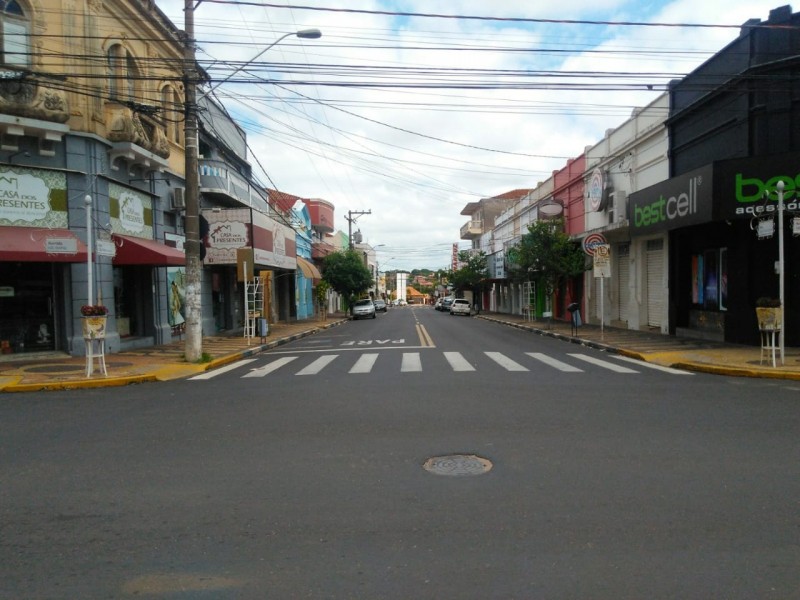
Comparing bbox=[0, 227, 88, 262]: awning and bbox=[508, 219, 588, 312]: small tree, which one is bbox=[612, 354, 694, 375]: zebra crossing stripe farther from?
bbox=[0, 227, 88, 262]: awning

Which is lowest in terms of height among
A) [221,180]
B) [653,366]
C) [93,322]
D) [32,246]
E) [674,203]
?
[653,366]

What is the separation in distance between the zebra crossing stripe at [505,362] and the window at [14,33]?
44.8 feet

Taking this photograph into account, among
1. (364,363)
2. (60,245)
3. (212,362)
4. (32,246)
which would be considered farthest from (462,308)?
(60,245)

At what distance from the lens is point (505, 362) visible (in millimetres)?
14297

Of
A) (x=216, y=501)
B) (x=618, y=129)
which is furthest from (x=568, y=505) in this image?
(x=618, y=129)

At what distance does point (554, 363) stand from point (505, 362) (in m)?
1.14

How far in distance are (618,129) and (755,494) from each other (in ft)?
76.7

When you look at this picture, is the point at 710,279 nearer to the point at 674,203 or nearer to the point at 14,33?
the point at 674,203

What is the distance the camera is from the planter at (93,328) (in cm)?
1215

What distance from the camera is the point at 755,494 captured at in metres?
5.05

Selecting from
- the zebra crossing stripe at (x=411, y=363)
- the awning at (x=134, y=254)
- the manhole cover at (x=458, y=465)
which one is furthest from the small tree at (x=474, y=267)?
the manhole cover at (x=458, y=465)

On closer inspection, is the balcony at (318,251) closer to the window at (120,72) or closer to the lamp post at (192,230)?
the window at (120,72)

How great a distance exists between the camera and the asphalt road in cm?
376

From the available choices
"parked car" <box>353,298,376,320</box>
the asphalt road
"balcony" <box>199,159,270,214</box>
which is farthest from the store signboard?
"parked car" <box>353,298,376,320</box>
